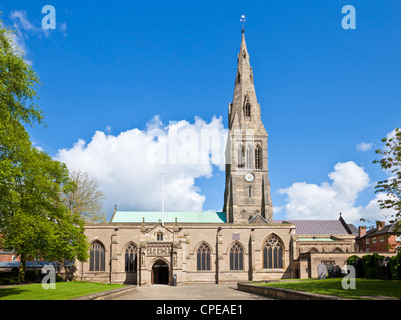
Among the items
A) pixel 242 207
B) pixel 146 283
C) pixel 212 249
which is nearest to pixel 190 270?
pixel 212 249

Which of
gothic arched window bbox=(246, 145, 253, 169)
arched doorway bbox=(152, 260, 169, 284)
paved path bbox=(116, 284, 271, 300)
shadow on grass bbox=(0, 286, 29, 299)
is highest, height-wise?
gothic arched window bbox=(246, 145, 253, 169)

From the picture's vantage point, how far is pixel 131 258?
5125 cm

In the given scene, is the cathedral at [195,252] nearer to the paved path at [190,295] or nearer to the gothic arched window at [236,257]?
the gothic arched window at [236,257]

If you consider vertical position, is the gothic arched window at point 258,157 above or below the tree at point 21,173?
above

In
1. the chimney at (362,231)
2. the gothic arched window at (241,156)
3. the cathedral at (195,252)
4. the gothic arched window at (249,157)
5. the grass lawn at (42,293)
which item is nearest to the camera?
the grass lawn at (42,293)

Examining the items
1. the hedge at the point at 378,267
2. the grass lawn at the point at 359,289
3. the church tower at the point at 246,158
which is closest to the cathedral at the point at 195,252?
the church tower at the point at 246,158

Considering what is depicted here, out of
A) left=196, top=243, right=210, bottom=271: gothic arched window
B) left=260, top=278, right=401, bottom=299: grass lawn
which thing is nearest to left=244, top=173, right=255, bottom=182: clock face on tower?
left=196, top=243, right=210, bottom=271: gothic arched window

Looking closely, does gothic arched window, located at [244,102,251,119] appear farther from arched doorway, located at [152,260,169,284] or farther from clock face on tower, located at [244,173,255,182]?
arched doorway, located at [152,260,169,284]

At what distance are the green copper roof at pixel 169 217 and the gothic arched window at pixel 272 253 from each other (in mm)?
11047

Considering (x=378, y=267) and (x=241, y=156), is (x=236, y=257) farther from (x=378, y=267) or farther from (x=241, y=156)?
(x=241, y=156)

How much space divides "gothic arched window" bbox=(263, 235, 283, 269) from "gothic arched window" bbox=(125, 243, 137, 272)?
17.4 m

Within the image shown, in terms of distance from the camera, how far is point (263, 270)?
5172cm

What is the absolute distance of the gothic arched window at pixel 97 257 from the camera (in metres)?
51.1

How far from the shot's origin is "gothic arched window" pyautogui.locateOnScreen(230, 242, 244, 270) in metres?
51.8
